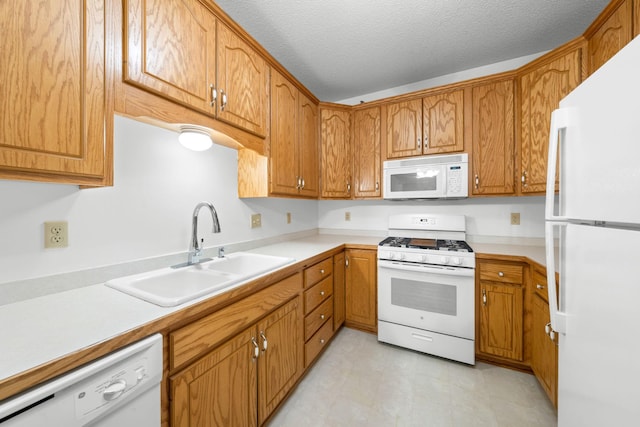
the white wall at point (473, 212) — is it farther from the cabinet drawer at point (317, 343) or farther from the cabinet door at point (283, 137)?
the cabinet drawer at point (317, 343)

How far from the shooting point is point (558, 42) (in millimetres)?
1957

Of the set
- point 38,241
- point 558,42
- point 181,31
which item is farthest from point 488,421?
point 558,42

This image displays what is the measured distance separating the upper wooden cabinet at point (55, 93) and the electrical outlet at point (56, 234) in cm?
32

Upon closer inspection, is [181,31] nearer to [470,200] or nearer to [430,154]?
[430,154]

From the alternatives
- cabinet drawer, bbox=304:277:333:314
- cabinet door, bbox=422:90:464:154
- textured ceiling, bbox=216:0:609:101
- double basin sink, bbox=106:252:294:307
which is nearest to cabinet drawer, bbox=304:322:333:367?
cabinet drawer, bbox=304:277:333:314

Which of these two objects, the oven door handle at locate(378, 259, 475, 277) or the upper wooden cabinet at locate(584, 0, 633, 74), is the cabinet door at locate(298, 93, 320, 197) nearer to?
the oven door handle at locate(378, 259, 475, 277)

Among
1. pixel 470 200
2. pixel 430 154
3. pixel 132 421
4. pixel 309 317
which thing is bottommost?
pixel 309 317

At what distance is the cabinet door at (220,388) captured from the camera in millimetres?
854

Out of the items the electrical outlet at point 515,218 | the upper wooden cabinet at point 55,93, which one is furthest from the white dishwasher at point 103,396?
the electrical outlet at point 515,218

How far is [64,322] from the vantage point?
73 centimetres

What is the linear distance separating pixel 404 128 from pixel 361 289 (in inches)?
63.7

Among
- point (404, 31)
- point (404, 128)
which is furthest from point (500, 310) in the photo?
point (404, 31)

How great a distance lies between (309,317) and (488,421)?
1203 millimetres

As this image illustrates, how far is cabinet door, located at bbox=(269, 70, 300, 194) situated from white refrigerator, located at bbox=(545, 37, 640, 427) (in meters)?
1.54
